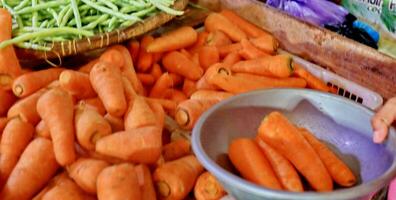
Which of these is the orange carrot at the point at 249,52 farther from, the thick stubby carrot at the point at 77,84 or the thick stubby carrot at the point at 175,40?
the thick stubby carrot at the point at 77,84

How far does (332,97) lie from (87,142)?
0.56m

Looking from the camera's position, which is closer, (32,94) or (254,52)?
(32,94)

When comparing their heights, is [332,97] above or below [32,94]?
above

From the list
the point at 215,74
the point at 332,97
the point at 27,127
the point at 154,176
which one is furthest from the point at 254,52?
the point at 27,127

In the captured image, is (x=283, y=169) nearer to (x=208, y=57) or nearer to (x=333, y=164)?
(x=333, y=164)

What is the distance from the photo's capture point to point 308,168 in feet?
3.33

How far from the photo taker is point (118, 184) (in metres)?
1.01

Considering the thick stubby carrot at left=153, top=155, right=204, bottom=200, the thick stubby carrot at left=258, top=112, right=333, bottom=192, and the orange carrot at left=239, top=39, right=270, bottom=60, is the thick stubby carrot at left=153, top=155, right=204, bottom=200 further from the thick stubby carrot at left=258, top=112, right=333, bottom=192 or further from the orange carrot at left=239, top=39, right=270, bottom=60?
the orange carrot at left=239, top=39, right=270, bottom=60

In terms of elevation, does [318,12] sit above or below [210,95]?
above

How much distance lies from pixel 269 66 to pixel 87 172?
659mm

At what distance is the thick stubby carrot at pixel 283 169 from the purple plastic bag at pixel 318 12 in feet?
2.50

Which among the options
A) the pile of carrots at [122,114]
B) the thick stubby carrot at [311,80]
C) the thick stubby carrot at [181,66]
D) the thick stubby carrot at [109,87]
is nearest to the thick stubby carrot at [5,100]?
the pile of carrots at [122,114]

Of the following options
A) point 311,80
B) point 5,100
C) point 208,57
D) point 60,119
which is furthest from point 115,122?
point 311,80

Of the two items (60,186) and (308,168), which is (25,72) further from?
(308,168)
